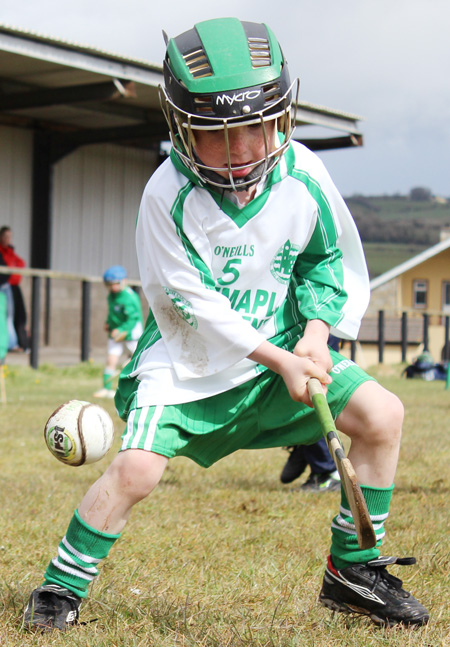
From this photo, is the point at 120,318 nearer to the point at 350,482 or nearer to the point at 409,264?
the point at 350,482

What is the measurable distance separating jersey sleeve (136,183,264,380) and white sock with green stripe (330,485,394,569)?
0.64m

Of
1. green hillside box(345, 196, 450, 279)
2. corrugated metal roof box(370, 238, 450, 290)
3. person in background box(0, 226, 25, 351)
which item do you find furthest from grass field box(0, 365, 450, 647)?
green hillside box(345, 196, 450, 279)

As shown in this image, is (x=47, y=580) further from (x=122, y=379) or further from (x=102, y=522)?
(x=122, y=379)

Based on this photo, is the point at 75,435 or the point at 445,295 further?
the point at 445,295

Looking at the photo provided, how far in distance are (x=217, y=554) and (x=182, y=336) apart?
4.23 feet

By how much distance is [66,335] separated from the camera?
64.7 ft

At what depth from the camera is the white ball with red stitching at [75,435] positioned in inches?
127

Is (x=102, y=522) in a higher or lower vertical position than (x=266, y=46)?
lower

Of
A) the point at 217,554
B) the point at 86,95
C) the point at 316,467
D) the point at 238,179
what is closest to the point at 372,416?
the point at 238,179

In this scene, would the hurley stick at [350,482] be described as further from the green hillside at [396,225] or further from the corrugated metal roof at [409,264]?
the green hillside at [396,225]

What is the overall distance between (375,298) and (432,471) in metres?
34.5

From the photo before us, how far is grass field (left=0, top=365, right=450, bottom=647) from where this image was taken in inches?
112

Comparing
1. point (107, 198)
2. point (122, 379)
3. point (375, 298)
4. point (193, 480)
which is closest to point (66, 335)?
point (107, 198)

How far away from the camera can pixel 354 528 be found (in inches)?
118
